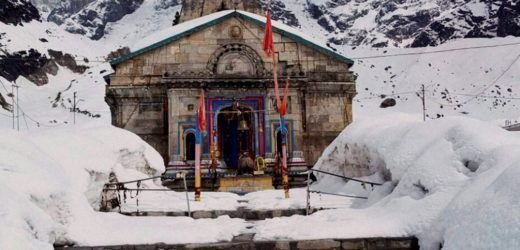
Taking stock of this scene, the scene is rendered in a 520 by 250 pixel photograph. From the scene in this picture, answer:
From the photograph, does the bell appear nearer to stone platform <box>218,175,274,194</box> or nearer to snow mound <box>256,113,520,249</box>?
stone platform <box>218,175,274,194</box>

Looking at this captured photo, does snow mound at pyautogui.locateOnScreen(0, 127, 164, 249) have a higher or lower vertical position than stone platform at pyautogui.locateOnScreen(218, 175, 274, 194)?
higher

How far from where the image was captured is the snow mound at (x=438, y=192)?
6.66 meters

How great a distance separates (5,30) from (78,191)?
8729 cm

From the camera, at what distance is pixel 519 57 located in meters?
82.1

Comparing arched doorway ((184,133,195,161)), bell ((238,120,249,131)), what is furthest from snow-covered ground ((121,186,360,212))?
arched doorway ((184,133,195,161))

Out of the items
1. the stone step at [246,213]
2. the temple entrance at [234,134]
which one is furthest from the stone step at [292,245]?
the temple entrance at [234,134]

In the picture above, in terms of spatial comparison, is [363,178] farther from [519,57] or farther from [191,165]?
[519,57]

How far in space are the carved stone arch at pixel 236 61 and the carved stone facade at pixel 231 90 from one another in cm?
4

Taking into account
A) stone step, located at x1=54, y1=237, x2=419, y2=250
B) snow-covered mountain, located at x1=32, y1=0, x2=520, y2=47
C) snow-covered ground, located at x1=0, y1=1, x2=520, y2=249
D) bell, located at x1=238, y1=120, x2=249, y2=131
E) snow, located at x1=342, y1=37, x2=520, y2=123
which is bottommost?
stone step, located at x1=54, y1=237, x2=419, y2=250

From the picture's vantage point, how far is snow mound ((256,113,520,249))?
6660 millimetres

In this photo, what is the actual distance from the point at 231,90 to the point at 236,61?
126 centimetres

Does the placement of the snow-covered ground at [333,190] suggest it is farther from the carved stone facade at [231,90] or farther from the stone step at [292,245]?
the carved stone facade at [231,90]

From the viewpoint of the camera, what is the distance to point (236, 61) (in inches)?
938

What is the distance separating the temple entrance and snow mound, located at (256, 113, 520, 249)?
10861 millimetres
